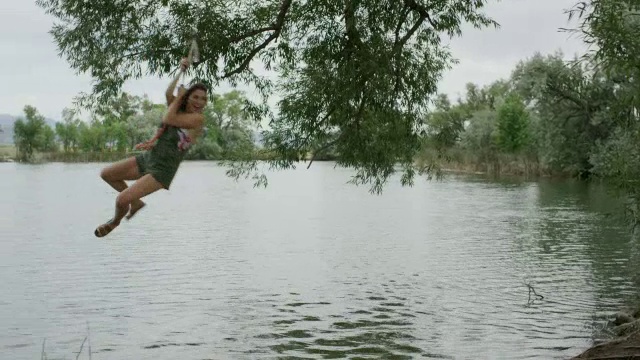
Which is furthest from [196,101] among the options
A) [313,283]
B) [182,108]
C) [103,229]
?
[313,283]

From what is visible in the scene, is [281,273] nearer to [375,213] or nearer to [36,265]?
[36,265]

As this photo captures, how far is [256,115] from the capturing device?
1458 centimetres

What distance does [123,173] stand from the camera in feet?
22.0

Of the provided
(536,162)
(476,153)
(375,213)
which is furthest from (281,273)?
(476,153)

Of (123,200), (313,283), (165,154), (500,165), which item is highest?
(165,154)

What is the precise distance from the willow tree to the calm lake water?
2968 millimetres

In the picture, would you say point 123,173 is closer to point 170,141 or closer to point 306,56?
point 170,141

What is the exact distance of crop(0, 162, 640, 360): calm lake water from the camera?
1391cm

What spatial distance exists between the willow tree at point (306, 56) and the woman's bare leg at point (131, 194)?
3.45 metres

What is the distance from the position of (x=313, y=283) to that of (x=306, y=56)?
7.74m

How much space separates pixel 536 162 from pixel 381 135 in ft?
202

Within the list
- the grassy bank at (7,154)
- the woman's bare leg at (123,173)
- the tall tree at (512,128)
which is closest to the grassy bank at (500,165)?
the tall tree at (512,128)

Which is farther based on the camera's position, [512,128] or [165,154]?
[512,128]

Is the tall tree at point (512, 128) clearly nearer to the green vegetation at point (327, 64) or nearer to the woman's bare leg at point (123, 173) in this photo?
the green vegetation at point (327, 64)
